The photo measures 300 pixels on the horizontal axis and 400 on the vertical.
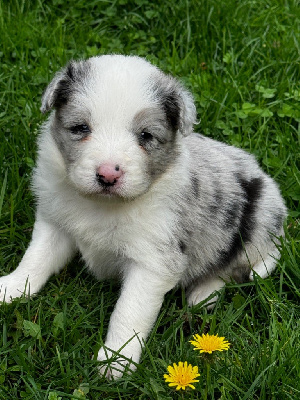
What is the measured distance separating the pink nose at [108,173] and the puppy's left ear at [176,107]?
636 mm

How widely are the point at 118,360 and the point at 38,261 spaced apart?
110 centimetres

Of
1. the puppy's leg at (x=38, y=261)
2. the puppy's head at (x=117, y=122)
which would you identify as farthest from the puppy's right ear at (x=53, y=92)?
the puppy's leg at (x=38, y=261)

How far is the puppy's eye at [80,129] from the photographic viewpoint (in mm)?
4620

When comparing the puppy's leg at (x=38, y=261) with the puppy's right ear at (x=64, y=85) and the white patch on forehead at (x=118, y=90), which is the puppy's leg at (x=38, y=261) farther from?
the white patch on forehead at (x=118, y=90)

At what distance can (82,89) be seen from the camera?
4.64 meters

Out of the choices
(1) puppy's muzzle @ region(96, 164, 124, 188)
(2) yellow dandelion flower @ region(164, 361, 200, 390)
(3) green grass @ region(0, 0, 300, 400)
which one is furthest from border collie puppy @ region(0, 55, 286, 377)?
(2) yellow dandelion flower @ region(164, 361, 200, 390)

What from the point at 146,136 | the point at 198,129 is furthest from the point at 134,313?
the point at 198,129

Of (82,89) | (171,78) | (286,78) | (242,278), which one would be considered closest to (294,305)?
(242,278)

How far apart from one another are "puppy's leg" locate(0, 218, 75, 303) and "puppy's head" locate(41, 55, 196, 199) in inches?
33.0

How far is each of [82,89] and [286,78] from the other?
137 inches

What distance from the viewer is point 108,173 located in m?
4.37

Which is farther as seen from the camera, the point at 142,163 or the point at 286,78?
the point at 286,78

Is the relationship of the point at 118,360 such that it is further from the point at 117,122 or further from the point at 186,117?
the point at 186,117

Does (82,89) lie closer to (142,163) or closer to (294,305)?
(142,163)
